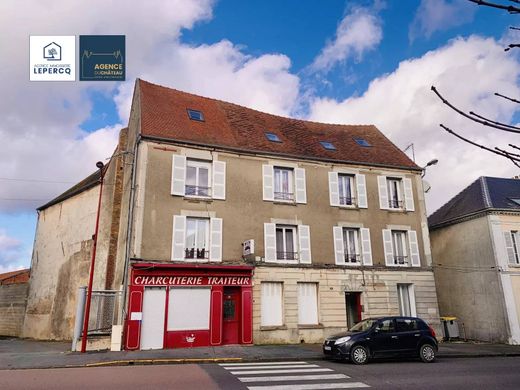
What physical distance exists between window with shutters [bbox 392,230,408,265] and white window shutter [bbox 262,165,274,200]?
6.43 m

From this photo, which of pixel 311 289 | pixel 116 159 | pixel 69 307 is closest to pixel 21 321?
pixel 69 307

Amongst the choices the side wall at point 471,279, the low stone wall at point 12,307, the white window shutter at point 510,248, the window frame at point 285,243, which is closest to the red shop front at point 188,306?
the window frame at point 285,243

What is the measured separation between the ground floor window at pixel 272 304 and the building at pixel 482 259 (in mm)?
10160

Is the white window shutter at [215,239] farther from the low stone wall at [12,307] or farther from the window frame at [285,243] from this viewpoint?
the low stone wall at [12,307]

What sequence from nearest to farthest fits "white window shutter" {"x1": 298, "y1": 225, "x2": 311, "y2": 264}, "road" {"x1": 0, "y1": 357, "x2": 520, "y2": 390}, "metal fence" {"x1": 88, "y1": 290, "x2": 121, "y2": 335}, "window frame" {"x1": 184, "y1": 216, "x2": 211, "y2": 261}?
"road" {"x1": 0, "y1": 357, "x2": 520, "y2": 390}
"metal fence" {"x1": 88, "y1": 290, "x2": 121, "y2": 335}
"window frame" {"x1": 184, "y1": 216, "x2": 211, "y2": 261}
"white window shutter" {"x1": 298, "y1": 225, "x2": 311, "y2": 264}

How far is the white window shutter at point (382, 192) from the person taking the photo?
19022 millimetres

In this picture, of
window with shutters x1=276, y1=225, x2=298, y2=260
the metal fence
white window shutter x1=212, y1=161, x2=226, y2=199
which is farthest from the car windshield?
the metal fence

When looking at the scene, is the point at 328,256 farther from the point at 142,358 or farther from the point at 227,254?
the point at 142,358

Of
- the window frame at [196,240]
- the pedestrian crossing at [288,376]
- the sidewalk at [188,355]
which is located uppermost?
the window frame at [196,240]

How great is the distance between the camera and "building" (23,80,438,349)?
15.0 meters

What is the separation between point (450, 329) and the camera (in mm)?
18406

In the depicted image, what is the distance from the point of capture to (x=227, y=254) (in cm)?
1603

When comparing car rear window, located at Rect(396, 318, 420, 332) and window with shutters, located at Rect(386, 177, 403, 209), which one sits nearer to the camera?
car rear window, located at Rect(396, 318, 420, 332)

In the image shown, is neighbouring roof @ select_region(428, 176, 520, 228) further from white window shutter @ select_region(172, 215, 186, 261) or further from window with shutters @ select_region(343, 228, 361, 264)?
white window shutter @ select_region(172, 215, 186, 261)
